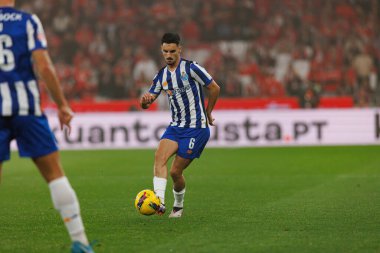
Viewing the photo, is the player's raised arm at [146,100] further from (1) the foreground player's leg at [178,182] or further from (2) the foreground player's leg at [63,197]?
(2) the foreground player's leg at [63,197]

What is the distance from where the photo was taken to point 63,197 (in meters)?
6.18

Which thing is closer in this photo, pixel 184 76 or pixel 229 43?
pixel 184 76

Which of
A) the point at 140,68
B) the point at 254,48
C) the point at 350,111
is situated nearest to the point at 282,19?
the point at 254,48

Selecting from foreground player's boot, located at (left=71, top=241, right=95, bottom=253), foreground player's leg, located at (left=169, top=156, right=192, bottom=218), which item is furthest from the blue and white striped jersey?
foreground player's leg, located at (left=169, top=156, right=192, bottom=218)

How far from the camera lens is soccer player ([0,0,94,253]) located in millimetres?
6141

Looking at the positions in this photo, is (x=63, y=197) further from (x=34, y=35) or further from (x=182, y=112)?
(x=182, y=112)

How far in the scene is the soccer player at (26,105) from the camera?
6141 millimetres

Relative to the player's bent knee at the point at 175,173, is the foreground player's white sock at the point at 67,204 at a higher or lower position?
higher

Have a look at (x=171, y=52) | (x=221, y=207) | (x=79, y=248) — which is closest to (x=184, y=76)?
(x=171, y=52)

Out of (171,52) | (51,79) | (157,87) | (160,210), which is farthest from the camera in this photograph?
(157,87)

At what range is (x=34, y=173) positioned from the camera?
15.9m

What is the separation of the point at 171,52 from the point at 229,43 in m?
17.7

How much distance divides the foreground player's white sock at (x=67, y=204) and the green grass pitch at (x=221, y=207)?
0.76 meters

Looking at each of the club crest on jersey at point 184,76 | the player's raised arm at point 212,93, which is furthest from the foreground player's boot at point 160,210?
the club crest on jersey at point 184,76
